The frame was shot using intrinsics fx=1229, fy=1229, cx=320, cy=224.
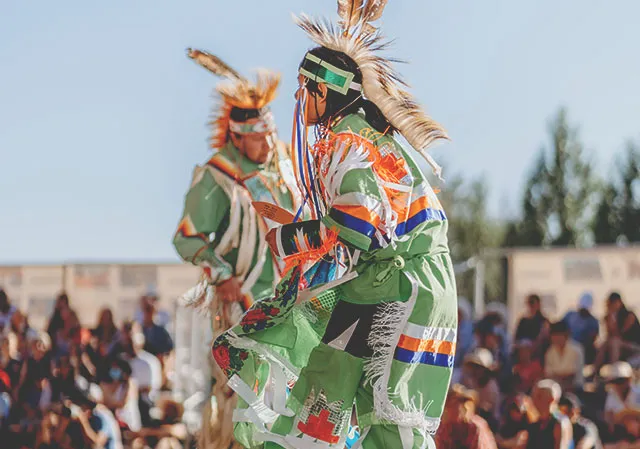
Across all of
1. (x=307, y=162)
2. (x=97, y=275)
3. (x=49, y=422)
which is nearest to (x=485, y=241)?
(x=97, y=275)

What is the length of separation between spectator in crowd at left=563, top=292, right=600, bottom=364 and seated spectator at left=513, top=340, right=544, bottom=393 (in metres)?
0.64

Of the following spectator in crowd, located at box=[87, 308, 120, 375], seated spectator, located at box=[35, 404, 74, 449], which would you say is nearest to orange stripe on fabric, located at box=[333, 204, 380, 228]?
seated spectator, located at box=[35, 404, 74, 449]

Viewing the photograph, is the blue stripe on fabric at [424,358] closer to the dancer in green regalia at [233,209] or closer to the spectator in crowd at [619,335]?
the dancer in green regalia at [233,209]

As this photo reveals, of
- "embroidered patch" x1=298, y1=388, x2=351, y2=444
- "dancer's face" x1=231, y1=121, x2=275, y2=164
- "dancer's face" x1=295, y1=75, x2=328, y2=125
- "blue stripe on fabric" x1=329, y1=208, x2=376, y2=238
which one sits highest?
"dancer's face" x1=295, y1=75, x2=328, y2=125

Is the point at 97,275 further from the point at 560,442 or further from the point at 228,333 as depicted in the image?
the point at 228,333

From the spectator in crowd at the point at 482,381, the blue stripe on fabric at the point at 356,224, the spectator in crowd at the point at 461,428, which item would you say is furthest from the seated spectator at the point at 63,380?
the blue stripe on fabric at the point at 356,224

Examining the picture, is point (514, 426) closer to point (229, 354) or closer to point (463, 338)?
point (463, 338)

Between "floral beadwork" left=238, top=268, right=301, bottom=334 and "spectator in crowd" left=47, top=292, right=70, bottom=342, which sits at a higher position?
"floral beadwork" left=238, top=268, right=301, bottom=334

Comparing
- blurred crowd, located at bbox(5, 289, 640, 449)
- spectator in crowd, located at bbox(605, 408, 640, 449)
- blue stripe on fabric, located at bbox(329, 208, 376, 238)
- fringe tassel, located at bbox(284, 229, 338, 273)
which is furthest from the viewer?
spectator in crowd, located at bbox(605, 408, 640, 449)

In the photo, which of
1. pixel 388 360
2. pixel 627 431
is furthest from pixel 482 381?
pixel 388 360

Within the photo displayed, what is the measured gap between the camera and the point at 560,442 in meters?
8.90

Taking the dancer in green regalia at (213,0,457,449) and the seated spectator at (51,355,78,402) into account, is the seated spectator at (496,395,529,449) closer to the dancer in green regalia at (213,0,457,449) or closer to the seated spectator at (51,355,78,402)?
the seated spectator at (51,355,78,402)

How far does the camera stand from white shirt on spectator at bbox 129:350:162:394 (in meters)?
11.5

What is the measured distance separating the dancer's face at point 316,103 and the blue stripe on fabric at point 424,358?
1048 mm
